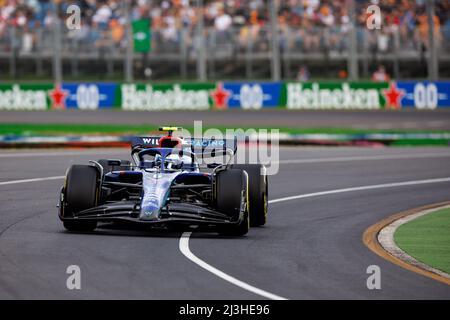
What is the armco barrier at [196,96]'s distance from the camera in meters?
43.4

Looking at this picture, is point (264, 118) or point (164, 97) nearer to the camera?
point (264, 118)

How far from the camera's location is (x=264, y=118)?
39.3m

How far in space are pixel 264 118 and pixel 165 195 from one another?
85.7 ft

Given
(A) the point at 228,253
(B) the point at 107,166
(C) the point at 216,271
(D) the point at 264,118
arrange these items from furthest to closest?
1. (D) the point at 264,118
2. (B) the point at 107,166
3. (A) the point at 228,253
4. (C) the point at 216,271

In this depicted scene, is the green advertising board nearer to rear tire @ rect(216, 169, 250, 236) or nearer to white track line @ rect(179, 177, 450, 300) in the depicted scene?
white track line @ rect(179, 177, 450, 300)

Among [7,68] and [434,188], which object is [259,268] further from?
[7,68]

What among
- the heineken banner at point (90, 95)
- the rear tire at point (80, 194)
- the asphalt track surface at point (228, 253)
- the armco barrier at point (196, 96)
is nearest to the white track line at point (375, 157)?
the asphalt track surface at point (228, 253)

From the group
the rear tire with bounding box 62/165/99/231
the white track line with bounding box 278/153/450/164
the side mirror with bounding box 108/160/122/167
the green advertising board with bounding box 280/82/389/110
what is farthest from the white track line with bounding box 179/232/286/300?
the green advertising board with bounding box 280/82/389/110

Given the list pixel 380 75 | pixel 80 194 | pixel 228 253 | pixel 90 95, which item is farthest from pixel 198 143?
pixel 380 75

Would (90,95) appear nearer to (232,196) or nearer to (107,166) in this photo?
(107,166)
